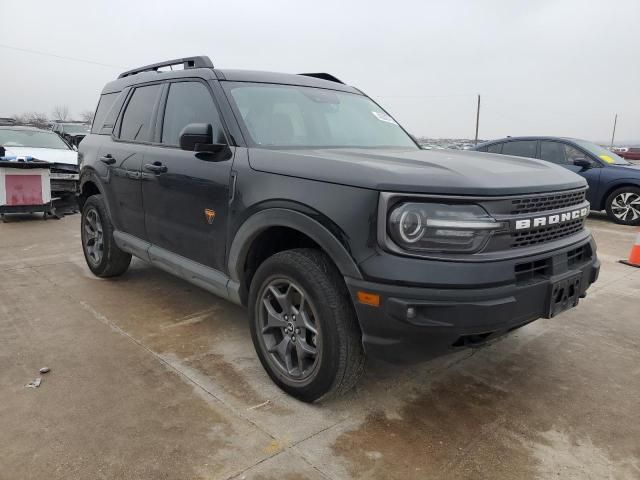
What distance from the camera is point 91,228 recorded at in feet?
16.5

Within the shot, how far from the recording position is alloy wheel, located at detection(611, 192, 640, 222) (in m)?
8.70

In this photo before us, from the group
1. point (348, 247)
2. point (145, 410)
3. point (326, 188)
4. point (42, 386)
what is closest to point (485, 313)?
point (348, 247)

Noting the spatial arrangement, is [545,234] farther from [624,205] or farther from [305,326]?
[624,205]

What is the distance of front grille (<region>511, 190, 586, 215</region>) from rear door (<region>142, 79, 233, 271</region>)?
1643 mm

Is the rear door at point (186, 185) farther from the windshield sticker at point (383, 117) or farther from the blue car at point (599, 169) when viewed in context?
the blue car at point (599, 169)

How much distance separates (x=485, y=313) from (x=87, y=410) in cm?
209

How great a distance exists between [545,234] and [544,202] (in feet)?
0.53

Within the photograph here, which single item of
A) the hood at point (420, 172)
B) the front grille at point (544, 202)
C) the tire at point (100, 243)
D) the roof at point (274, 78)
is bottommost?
the tire at point (100, 243)

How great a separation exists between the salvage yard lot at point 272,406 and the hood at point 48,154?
19.4ft

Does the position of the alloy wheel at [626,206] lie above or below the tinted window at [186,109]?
below

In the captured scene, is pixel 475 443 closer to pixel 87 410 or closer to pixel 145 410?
pixel 145 410

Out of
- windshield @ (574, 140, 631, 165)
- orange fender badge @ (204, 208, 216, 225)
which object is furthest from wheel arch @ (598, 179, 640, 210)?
orange fender badge @ (204, 208, 216, 225)

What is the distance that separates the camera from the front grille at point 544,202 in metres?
2.38

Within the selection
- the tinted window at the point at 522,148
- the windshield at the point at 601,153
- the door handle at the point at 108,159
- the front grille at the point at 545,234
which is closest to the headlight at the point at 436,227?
the front grille at the point at 545,234
